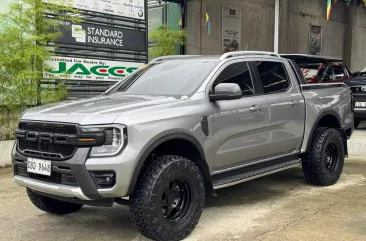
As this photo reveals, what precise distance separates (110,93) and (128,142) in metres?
1.67

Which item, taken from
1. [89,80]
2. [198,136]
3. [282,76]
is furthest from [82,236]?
[89,80]

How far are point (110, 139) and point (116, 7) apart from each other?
26.8ft

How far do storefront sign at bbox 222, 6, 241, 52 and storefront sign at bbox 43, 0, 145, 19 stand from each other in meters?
4.26

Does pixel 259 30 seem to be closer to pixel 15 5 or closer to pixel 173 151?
pixel 15 5

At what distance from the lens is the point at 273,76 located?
5488 mm

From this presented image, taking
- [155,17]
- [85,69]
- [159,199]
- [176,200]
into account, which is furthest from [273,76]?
[155,17]

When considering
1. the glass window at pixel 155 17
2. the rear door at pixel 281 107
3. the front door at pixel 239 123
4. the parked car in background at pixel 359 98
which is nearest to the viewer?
the front door at pixel 239 123

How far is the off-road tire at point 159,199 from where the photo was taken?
12.2 feet

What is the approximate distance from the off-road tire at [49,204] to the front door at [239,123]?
5.80ft

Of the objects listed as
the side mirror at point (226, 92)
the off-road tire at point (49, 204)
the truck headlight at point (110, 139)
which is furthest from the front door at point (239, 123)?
the off-road tire at point (49, 204)

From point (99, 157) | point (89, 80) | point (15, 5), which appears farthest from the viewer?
point (89, 80)

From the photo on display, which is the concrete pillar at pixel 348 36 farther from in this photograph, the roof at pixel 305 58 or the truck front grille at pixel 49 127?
the truck front grille at pixel 49 127

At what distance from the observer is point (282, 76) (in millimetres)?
5648

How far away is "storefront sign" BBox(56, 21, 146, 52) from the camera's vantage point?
32.7 feet
